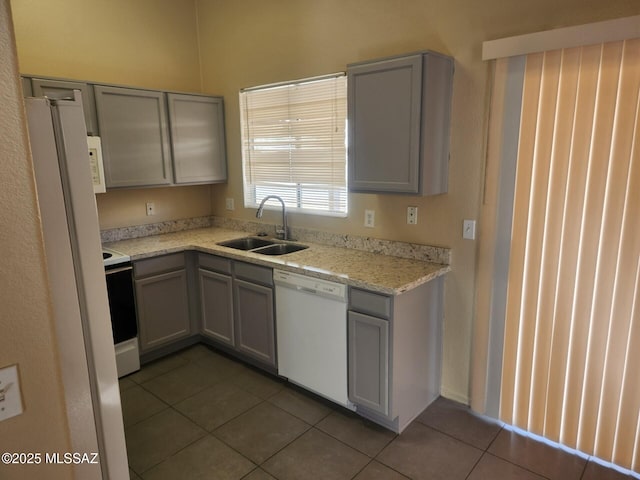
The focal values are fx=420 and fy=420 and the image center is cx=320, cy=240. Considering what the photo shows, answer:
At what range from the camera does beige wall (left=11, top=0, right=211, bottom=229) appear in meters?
3.03

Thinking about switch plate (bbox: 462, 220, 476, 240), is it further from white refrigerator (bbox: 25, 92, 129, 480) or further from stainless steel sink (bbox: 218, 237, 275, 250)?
white refrigerator (bbox: 25, 92, 129, 480)

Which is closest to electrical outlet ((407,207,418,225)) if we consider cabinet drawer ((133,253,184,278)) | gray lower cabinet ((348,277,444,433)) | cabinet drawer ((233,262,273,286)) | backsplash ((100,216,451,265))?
backsplash ((100,216,451,265))

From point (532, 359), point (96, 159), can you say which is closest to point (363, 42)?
point (96, 159)

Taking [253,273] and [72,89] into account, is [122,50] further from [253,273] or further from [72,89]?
[253,273]

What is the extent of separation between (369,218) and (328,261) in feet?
1.50

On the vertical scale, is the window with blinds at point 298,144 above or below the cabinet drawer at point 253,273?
above

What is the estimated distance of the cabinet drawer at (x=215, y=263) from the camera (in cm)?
318

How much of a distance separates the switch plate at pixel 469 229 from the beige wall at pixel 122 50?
8.62 feet

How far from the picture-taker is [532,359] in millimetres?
Answer: 2346

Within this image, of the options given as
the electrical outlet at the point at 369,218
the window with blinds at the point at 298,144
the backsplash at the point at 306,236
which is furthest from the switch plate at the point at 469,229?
the window with blinds at the point at 298,144

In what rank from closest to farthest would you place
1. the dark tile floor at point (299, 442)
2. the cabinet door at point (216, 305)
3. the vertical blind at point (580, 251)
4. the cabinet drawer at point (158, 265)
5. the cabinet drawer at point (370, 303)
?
1. the vertical blind at point (580, 251)
2. the dark tile floor at point (299, 442)
3. the cabinet drawer at point (370, 303)
4. the cabinet drawer at point (158, 265)
5. the cabinet door at point (216, 305)

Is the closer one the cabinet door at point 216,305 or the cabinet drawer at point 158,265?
the cabinet drawer at point 158,265

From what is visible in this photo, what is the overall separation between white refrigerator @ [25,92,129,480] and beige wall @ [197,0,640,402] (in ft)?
6.49

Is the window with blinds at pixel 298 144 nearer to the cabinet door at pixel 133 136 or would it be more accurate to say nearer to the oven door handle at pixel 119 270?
the cabinet door at pixel 133 136
